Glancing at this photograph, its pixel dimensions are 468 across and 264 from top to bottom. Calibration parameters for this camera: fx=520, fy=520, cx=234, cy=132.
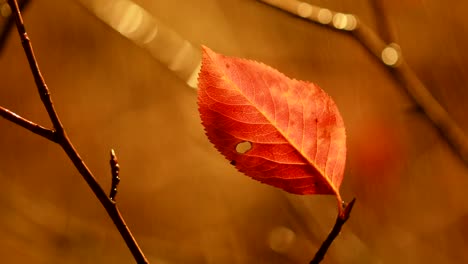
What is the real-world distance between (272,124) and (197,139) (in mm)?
699

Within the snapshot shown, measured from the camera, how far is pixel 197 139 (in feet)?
3.12

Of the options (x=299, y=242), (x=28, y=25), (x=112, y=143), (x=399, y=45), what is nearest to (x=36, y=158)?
(x=112, y=143)

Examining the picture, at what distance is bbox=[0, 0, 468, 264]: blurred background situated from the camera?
92 cm

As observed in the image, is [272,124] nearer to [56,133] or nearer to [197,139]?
[56,133]

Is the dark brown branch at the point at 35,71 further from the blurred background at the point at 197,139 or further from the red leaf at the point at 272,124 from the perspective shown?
the blurred background at the point at 197,139

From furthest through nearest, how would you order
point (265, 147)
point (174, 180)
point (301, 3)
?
A: 1. point (174, 180)
2. point (301, 3)
3. point (265, 147)

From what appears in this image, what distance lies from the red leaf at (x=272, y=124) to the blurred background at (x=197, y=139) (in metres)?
0.65

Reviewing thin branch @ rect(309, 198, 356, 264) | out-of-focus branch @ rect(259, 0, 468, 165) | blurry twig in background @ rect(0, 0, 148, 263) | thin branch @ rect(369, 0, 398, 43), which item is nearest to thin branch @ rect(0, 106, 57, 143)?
blurry twig in background @ rect(0, 0, 148, 263)

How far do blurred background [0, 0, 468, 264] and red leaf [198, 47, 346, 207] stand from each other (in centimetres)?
65

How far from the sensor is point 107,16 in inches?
36.3

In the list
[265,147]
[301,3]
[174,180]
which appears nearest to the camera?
[265,147]

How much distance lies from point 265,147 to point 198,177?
708 millimetres

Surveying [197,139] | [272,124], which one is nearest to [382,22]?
[197,139]

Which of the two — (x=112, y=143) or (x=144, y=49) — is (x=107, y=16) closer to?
(x=144, y=49)
